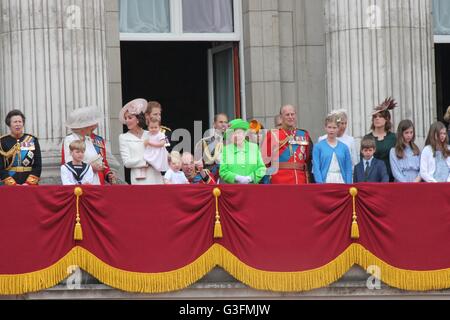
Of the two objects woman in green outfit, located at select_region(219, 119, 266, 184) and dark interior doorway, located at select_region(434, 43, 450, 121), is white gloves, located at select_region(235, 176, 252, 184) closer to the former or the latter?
woman in green outfit, located at select_region(219, 119, 266, 184)

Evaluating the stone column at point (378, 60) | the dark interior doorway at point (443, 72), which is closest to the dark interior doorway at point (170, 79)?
the dark interior doorway at point (443, 72)

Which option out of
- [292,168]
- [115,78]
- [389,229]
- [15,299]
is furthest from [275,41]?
[15,299]

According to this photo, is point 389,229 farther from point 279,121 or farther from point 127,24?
point 127,24

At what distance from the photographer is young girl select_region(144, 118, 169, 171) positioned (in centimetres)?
1917

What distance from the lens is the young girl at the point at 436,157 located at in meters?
19.5

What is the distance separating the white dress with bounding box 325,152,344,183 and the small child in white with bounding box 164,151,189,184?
1895 mm

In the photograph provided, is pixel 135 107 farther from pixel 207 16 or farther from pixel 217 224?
pixel 207 16

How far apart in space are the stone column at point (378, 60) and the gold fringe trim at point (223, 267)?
14.8ft

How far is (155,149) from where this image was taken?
19.2 meters

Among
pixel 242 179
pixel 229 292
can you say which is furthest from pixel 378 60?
pixel 229 292

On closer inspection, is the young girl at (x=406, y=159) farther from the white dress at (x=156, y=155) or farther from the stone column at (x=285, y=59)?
the stone column at (x=285, y=59)

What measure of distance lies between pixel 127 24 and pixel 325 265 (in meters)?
6.23
